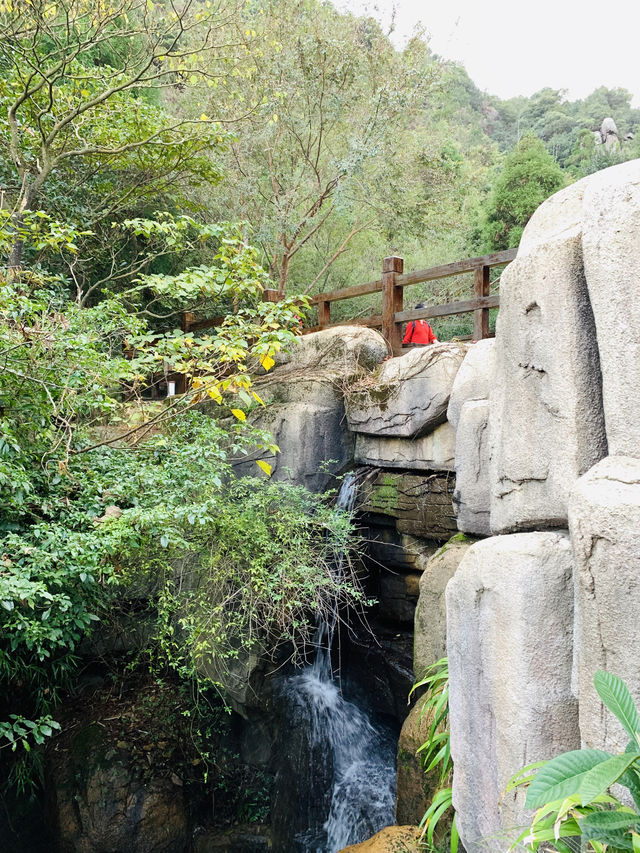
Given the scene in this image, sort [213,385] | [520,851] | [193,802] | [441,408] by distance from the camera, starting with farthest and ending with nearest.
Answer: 1. [441,408]
2. [193,802]
3. [213,385]
4. [520,851]

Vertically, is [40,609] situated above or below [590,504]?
below

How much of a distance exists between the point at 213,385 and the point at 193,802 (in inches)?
133

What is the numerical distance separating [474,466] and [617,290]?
6.45 feet

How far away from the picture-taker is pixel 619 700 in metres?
1.70

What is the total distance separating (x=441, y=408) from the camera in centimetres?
554

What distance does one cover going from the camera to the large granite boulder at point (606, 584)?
1.84 meters

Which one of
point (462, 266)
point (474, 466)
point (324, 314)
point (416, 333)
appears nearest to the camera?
point (474, 466)

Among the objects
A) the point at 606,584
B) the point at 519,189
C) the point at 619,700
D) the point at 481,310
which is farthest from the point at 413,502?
the point at 519,189

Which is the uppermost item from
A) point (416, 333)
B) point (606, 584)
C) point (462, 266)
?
point (462, 266)

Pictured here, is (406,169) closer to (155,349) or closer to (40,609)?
(155,349)

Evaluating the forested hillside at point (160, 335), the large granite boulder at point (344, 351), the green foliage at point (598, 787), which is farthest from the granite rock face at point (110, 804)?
the green foliage at point (598, 787)

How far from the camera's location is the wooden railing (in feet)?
19.1

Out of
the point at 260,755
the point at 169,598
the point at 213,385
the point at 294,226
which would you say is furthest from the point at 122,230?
the point at 260,755

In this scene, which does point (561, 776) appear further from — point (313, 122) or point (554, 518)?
point (313, 122)
